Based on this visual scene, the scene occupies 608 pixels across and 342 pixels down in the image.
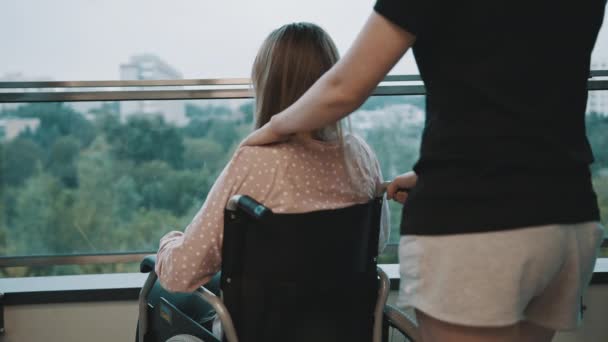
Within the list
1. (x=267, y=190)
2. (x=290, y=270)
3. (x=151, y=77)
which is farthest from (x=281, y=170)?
(x=151, y=77)

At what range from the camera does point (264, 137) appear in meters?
1.12

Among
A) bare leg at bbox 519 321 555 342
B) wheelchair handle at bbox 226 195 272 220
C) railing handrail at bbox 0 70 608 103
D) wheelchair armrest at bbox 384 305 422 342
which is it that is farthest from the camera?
railing handrail at bbox 0 70 608 103

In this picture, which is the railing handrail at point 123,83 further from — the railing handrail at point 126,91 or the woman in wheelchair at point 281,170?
the woman in wheelchair at point 281,170

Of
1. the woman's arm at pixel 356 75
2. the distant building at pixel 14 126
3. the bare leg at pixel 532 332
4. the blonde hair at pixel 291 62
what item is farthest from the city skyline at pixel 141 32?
the bare leg at pixel 532 332

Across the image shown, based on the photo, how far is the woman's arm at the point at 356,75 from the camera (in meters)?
0.82

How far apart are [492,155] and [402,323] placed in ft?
2.10

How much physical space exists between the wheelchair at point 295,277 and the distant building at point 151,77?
99cm

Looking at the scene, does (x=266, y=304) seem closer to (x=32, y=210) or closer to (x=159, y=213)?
(x=159, y=213)

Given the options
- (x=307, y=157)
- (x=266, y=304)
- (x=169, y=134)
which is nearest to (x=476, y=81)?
(x=307, y=157)

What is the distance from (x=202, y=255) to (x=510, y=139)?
2.23 ft

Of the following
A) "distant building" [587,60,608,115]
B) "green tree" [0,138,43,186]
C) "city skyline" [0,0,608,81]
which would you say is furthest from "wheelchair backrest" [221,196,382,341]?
"distant building" [587,60,608,115]

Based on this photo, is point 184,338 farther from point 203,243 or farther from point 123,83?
point 123,83

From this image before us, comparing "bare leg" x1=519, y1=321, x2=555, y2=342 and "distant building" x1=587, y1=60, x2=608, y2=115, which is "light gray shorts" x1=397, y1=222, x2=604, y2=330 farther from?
"distant building" x1=587, y1=60, x2=608, y2=115

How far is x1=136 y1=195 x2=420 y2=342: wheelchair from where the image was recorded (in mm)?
1136
